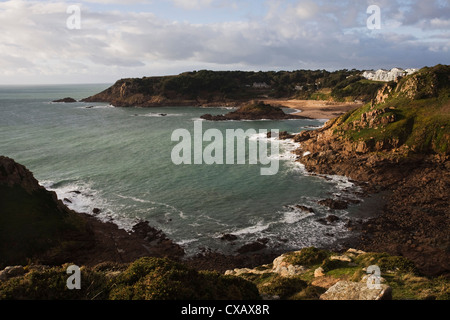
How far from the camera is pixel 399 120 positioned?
57656mm

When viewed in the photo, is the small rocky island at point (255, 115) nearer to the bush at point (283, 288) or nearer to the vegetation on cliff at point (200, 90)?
the vegetation on cliff at point (200, 90)

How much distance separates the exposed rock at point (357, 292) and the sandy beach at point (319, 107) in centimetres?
11362

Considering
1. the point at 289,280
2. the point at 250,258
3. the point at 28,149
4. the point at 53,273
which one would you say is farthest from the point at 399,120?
the point at 28,149

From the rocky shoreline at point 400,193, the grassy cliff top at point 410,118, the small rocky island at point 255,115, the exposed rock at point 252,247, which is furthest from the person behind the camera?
the small rocky island at point 255,115

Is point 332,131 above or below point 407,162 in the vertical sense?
above

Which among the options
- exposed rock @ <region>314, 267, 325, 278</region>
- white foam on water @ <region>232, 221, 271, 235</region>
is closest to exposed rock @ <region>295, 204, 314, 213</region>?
white foam on water @ <region>232, 221, 271, 235</region>

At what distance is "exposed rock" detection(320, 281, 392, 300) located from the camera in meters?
11.8

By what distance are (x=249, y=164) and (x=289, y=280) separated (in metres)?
40.2

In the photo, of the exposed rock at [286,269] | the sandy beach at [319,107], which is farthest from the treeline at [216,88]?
the exposed rock at [286,269]

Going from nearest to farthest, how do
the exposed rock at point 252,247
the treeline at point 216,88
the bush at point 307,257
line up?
1. the bush at point 307,257
2. the exposed rock at point 252,247
3. the treeline at point 216,88

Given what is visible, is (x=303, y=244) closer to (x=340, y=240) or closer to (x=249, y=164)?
(x=340, y=240)

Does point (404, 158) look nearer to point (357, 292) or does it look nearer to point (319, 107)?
point (357, 292)

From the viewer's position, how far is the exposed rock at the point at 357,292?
1177 centimetres
